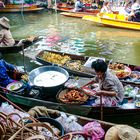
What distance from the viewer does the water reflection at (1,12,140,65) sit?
1242 cm

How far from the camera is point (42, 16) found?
2111 centimetres

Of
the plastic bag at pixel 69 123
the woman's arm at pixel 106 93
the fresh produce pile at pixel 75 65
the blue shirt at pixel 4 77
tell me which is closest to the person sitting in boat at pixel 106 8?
the fresh produce pile at pixel 75 65

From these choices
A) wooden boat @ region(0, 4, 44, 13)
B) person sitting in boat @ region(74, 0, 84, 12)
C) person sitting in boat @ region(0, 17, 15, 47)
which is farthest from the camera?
wooden boat @ region(0, 4, 44, 13)

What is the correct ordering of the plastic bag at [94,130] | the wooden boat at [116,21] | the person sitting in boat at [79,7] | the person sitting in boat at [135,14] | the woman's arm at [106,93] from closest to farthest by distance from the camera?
the plastic bag at [94,130], the woman's arm at [106,93], the person sitting in boat at [135,14], the wooden boat at [116,21], the person sitting in boat at [79,7]

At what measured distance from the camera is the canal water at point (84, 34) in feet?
39.2

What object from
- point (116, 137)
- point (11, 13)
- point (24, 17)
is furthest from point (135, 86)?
point (11, 13)

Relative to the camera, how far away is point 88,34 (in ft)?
51.0

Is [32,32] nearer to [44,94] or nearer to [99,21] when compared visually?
[99,21]

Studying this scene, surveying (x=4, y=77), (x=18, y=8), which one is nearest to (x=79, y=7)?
(x=18, y=8)

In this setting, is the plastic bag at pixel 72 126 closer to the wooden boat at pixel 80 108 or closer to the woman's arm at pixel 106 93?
the woman's arm at pixel 106 93

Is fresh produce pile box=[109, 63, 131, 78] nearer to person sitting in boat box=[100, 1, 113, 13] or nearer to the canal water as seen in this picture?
the canal water

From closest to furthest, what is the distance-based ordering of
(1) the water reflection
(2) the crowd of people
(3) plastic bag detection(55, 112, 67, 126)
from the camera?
(3) plastic bag detection(55, 112, 67, 126) < (1) the water reflection < (2) the crowd of people

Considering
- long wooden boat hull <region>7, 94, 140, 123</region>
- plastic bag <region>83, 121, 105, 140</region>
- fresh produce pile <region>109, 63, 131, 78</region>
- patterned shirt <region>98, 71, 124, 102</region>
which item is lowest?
long wooden boat hull <region>7, 94, 140, 123</region>

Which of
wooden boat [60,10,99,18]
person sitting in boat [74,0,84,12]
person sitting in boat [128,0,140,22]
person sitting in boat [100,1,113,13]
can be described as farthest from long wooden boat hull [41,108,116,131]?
person sitting in boat [74,0,84,12]
